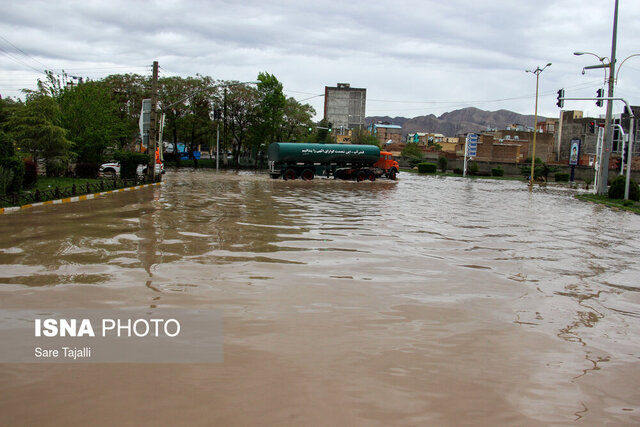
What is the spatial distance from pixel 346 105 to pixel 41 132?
117599mm

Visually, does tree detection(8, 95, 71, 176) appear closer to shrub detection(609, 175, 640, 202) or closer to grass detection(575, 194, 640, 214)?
grass detection(575, 194, 640, 214)

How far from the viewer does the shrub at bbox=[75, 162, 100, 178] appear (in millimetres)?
31953

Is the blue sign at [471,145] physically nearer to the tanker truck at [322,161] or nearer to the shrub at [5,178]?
the tanker truck at [322,161]

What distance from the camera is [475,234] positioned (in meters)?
14.6

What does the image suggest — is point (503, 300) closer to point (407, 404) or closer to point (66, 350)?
point (407, 404)

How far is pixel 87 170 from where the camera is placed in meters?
32.3

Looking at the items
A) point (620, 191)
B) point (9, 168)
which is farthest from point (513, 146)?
point (9, 168)

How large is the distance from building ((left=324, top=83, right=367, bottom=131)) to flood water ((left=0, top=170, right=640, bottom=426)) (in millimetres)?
128739

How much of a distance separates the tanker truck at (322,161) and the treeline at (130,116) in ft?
22.6

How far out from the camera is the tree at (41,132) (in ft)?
90.4

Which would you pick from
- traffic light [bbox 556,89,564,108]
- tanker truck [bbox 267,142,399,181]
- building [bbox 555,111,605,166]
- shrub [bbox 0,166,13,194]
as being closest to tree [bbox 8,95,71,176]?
shrub [bbox 0,166,13,194]

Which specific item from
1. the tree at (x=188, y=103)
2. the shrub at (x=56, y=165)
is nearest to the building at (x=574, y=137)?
the tree at (x=188, y=103)

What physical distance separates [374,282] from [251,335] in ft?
10.2

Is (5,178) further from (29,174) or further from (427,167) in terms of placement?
(427,167)
